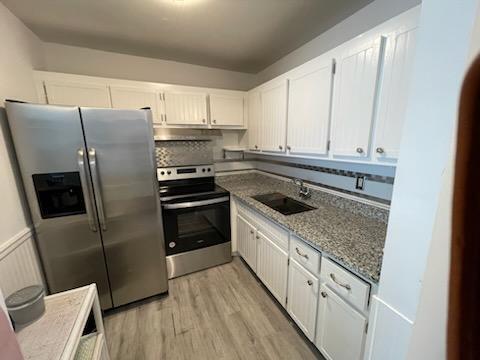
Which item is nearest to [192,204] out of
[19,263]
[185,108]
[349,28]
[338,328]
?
[185,108]

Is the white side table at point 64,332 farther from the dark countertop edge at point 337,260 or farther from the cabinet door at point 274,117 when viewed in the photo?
the cabinet door at point 274,117

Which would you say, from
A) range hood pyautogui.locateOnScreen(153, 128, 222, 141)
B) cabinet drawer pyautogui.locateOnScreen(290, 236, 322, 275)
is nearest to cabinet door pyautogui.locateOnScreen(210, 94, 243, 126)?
range hood pyautogui.locateOnScreen(153, 128, 222, 141)

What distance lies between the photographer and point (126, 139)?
1.56 metres

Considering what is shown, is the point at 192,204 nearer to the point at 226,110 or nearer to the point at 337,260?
the point at 226,110

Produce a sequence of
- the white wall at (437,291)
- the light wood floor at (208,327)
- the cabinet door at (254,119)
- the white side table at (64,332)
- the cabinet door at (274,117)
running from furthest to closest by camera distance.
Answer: the cabinet door at (254,119), the cabinet door at (274,117), the light wood floor at (208,327), the white side table at (64,332), the white wall at (437,291)

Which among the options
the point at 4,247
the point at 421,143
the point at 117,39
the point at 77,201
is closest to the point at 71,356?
the point at 4,247

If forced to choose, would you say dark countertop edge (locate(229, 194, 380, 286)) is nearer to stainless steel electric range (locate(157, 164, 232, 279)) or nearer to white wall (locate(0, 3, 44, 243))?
stainless steel electric range (locate(157, 164, 232, 279))

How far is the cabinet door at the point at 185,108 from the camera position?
2.26 meters

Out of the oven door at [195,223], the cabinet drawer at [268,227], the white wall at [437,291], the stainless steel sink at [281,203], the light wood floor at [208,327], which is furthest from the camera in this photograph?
the oven door at [195,223]

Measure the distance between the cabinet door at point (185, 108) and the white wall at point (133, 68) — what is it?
380 millimetres

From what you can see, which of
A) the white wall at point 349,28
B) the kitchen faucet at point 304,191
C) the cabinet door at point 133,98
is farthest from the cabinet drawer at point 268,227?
the white wall at point 349,28

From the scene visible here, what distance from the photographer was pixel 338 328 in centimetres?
112

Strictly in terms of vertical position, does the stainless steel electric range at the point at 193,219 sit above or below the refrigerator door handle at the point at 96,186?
below

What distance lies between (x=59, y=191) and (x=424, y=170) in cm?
213
